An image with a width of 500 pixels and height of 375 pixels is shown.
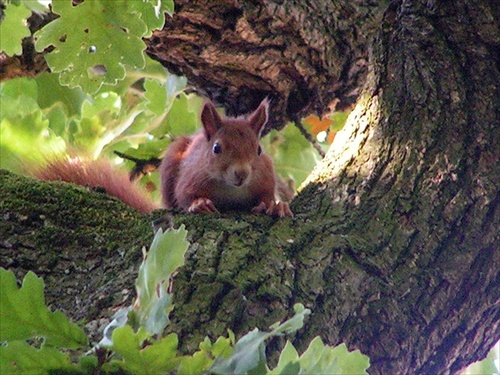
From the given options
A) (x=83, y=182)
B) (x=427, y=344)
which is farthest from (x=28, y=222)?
(x=427, y=344)

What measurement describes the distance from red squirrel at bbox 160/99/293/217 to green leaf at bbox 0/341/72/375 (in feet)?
6.08

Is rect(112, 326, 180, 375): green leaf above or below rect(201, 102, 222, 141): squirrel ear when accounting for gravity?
above

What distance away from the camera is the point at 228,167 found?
295 cm

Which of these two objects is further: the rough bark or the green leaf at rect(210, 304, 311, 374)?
the rough bark

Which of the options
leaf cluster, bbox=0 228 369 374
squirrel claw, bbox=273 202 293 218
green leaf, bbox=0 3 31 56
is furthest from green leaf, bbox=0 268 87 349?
green leaf, bbox=0 3 31 56

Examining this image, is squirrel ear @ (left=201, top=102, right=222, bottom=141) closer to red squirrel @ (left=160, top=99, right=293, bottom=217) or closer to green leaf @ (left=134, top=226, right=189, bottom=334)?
red squirrel @ (left=160, top=99, right=293, bottom=217)

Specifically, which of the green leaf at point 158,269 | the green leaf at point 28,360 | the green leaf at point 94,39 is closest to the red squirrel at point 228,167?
the green leaf at point 94,39

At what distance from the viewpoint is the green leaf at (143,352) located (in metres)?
0.94

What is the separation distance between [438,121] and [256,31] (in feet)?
2.75

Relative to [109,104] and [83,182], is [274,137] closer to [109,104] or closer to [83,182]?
[109,104]

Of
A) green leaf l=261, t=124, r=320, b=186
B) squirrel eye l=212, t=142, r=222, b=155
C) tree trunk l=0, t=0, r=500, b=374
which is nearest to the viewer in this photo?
tree trunk l=0, t=0, r=500, b=374

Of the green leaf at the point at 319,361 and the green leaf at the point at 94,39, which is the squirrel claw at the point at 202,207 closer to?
the green leaf at the point at 94,39

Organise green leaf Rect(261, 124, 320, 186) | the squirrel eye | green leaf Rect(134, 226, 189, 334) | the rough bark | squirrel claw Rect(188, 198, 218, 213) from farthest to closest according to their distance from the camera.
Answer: green leaf Rect(261, 124, 320, 186), the squirrel eye, the rough bark, squirrel claw Rect(188, 198, 218, 213), green leaf Rect(134, 226, 189, 334)

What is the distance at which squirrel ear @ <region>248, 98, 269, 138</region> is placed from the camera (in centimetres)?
283
